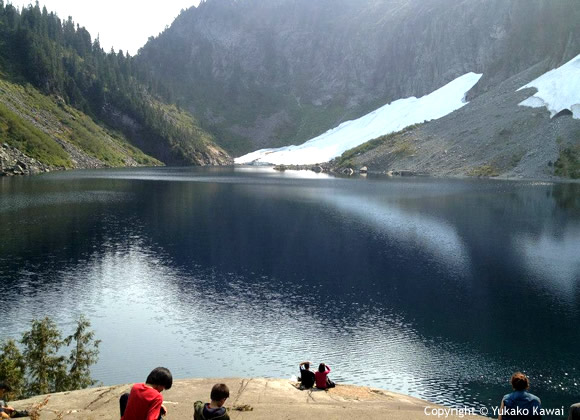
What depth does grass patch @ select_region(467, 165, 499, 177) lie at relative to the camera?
386 ft

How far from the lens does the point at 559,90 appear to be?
132m

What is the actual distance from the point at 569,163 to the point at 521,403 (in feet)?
364

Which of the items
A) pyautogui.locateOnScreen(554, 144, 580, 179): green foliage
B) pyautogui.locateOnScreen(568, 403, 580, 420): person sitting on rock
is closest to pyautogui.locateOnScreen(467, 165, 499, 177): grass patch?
pyautogui.locateOnScreen(554, 144, 580, 179): green foliage

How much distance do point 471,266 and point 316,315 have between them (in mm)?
16504

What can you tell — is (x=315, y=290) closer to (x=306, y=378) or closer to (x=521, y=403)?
(x=306, y=378)

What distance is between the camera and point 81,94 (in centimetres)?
17275

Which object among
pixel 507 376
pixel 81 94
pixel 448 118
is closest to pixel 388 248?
pixel 507 376

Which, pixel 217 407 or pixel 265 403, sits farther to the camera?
pixel 265 403

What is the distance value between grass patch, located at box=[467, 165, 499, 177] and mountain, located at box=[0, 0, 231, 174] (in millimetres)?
94211

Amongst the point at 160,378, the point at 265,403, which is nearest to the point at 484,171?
the point at 265,403

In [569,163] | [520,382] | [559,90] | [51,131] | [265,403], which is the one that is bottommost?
[265,403]

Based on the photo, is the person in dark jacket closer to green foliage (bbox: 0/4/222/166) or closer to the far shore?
the far shore

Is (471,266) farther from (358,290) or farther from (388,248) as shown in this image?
(358,290)

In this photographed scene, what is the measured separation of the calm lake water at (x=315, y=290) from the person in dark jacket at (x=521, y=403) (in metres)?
9.23
